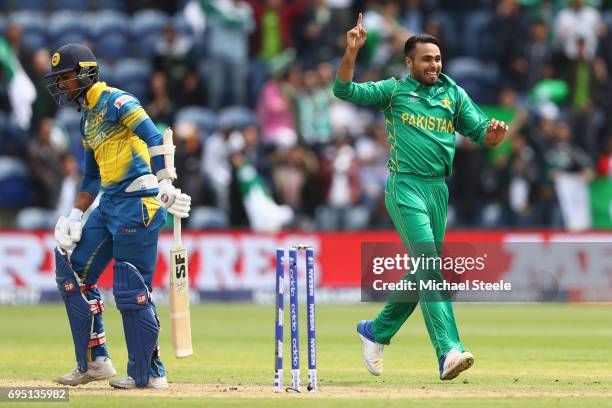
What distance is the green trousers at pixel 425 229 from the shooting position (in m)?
8.83

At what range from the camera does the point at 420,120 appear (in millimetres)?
9109

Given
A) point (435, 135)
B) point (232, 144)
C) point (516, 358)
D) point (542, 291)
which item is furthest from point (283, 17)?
point (435, 135)

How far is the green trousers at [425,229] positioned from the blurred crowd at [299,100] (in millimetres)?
9723

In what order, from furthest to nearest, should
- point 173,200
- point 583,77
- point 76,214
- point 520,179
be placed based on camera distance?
1. point 583,77
2. point 520,179
3. point 76,214
4. point 173,200

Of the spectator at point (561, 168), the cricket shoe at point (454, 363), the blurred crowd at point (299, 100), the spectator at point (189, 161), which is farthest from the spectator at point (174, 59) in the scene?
the cricket shoe at point (454, 363)

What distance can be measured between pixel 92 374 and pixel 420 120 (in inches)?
109

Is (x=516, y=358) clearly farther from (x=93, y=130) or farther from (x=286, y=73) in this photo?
(x=286, y=73)

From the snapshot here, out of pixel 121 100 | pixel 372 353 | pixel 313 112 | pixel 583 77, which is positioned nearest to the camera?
pixel 121 100

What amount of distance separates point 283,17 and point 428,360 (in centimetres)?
1077

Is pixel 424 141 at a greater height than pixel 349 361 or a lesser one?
greater

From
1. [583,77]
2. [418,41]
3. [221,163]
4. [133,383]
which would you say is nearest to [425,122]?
[418,41]

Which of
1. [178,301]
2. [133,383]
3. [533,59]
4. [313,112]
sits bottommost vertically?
[133,383]

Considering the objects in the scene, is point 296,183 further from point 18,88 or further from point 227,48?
point 18,88

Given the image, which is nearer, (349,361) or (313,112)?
(349,361)
